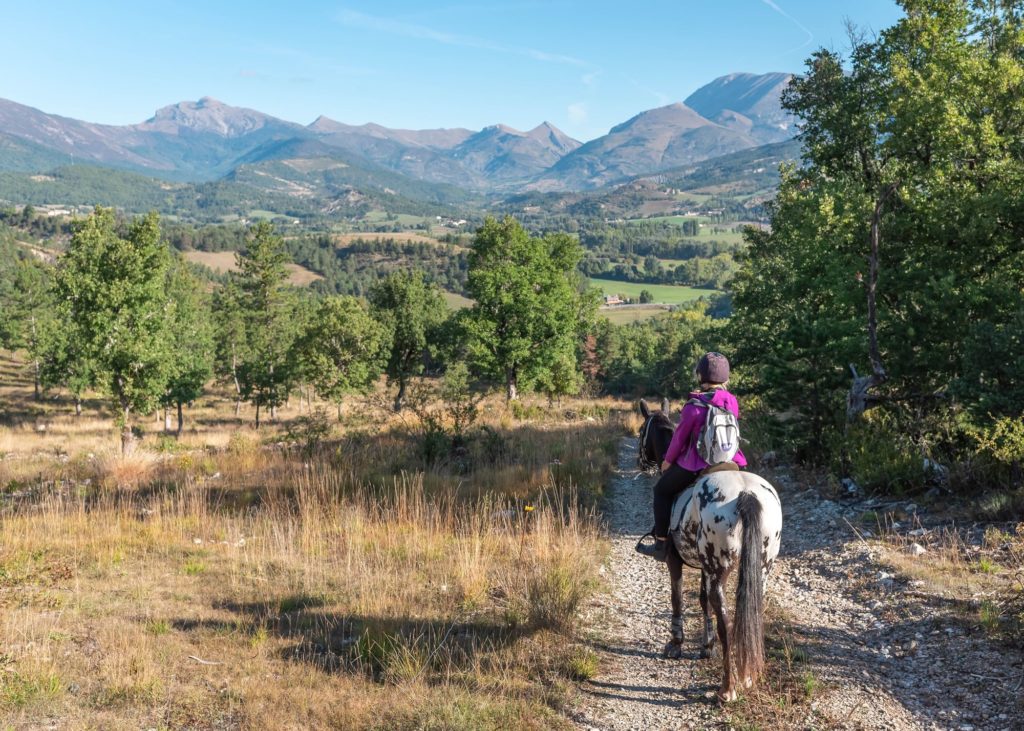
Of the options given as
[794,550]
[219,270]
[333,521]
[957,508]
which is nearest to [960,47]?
[957,508]

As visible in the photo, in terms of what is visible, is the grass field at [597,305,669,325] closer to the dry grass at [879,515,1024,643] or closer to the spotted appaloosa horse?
the dry grass at [879,515,1024,643]

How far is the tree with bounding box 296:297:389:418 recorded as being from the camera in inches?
1922

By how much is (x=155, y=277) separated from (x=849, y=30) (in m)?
26.1

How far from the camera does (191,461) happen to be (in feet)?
48.6

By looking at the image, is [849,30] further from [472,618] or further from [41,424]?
[41,424]

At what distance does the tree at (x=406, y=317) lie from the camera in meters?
54.3

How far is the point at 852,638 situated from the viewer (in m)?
6.14

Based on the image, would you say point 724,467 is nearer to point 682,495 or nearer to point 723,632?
point 682,495

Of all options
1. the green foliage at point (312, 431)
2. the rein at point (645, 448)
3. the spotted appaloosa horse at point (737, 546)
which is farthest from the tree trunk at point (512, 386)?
Answer: the spotted appaloosa horse at point (737, 546)

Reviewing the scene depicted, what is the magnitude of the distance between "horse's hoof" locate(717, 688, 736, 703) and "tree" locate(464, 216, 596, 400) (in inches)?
1228

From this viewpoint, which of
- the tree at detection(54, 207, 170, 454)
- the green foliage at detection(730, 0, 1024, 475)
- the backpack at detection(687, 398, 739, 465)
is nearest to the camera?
the backpack at detection(687, 398, 739, 465)

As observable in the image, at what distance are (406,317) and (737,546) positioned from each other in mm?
51006

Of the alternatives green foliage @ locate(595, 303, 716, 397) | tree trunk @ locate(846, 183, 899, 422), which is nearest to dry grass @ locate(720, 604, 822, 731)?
tree trunk @ locate(846, 183, 899, 422)

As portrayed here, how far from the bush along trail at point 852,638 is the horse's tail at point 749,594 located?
326mm
